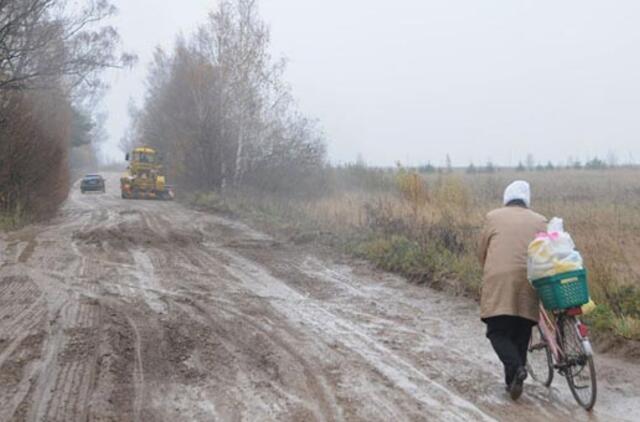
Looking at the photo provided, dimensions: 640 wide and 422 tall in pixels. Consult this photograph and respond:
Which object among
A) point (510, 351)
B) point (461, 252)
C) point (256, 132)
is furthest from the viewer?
point (256, 132)

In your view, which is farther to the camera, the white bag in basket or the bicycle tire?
the bicycle tire

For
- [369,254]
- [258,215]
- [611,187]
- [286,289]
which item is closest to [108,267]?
[286,289]

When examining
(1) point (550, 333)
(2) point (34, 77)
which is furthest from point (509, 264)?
(2) point (34, 77)

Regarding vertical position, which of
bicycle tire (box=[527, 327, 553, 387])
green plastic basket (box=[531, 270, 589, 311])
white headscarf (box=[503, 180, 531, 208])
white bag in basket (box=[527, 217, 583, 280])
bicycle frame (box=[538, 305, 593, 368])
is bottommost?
bicycle tire (box=[527, 327, 553, 387])

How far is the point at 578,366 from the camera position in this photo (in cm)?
568

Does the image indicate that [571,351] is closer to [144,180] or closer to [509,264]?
[509,264]

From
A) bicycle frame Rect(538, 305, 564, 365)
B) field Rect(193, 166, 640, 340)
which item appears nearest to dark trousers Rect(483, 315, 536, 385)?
bicycle frame Rect(538, 305, 564, 365)

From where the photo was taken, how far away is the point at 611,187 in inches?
1181

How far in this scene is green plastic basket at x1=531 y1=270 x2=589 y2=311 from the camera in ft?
18.0

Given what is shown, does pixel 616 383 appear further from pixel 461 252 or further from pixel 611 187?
pixel 611 187

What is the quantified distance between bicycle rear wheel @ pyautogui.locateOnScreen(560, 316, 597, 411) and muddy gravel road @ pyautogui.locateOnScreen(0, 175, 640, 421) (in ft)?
0.42

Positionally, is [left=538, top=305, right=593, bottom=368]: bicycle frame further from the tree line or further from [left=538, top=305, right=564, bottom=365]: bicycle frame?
the tree line

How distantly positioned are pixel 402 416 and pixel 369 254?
8.58 m

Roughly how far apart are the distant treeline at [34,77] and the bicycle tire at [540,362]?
50.1ft
